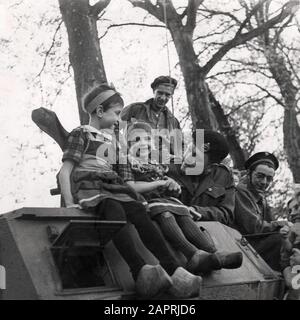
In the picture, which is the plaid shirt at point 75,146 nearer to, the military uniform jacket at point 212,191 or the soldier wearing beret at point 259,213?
the military uniform jacket at point 212,191

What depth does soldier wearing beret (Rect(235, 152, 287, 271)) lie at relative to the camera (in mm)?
5820

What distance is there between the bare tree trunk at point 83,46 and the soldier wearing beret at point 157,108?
152 cm

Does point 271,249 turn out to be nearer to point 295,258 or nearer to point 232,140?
point 295,258

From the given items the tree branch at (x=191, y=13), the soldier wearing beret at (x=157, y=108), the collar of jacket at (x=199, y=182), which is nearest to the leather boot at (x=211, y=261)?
the collar of jacket at (x=199, y=182)

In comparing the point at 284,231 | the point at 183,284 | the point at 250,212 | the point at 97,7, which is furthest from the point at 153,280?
the point at 97,7

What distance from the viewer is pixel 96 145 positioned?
465cm

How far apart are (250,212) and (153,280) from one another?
252 centimetres

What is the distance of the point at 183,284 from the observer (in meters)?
3.94

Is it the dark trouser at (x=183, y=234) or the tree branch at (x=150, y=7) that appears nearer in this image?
the dark trouser at (x=183, y=234)

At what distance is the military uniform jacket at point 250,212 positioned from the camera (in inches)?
240

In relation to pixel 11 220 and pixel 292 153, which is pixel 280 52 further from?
pixel 11 220

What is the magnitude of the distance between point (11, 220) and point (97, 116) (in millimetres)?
1174

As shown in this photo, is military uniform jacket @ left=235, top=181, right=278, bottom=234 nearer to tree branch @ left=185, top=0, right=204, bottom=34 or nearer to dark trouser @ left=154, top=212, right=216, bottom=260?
dark trouser @ left=154, top=212, right=216, bottom=260

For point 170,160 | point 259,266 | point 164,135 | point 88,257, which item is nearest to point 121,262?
point 88,257
